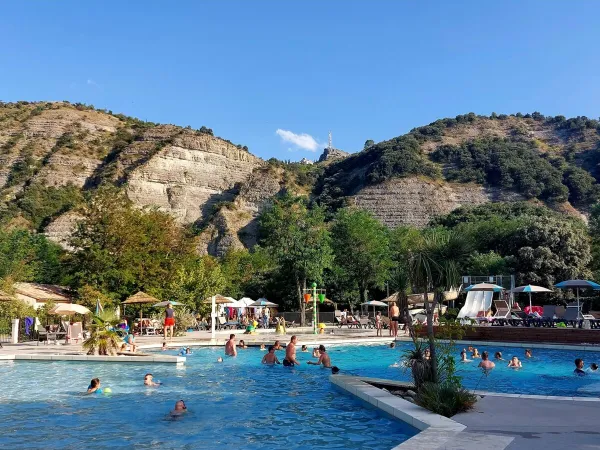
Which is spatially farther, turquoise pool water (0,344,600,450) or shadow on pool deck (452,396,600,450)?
turquoise pool water (0,344,600,450)

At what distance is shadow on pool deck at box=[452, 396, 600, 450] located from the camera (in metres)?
6.10

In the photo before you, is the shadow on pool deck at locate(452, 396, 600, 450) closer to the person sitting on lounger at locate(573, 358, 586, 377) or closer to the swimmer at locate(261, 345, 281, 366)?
the person sitting on lounger at locate(573, 358, 586, 377)

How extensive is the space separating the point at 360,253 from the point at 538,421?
1308 inches

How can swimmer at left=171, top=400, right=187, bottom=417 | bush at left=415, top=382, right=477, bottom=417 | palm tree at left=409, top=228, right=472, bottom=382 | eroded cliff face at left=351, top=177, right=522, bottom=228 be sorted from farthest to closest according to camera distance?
eroded cliff face at left=351, top=177, right=522, bottom=228 < swimmer at left=171, top=400, right=187, bottom=417 < palm tree at left=409, top=228, right=472, bottom=382 < bush at left=415, top=382, right=477, bottom=417

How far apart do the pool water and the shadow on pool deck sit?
1.10 metres

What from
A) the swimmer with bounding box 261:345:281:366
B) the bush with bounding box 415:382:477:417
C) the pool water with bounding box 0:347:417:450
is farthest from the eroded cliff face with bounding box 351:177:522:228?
the bush with bounding box 415:382:477:417

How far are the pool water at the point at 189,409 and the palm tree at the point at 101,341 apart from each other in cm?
80

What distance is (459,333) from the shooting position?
883 cm

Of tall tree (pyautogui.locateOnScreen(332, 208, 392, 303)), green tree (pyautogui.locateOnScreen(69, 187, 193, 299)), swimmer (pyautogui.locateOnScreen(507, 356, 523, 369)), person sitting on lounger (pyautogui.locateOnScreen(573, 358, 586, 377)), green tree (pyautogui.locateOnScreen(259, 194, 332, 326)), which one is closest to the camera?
person sitting on lounger (pyautogui.locateOnScreen(573, 358, 586, 377))

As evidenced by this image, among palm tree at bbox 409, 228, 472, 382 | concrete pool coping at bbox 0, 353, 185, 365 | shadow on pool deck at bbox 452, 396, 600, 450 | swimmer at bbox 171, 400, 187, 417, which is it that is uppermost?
palm tree at bbox 409, 228, 472, 382

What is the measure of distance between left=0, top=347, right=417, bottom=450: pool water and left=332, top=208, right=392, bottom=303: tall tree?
2437 cm

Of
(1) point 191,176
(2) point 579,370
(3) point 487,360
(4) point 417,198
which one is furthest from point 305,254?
(1) point 191,176

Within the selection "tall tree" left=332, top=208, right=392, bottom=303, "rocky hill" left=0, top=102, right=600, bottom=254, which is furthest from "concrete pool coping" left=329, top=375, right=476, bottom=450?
"rocky hill" left=0, top=102, right=600, bottom=254

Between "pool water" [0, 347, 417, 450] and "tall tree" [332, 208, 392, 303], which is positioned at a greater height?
"tall tree" [332, 208, 392, 303]
